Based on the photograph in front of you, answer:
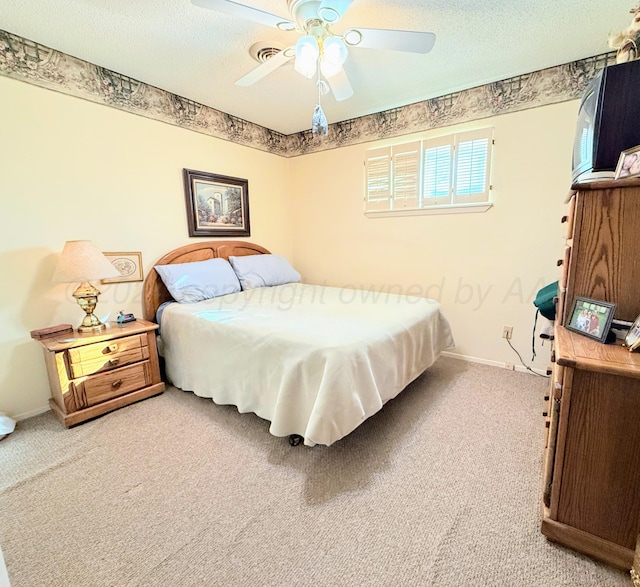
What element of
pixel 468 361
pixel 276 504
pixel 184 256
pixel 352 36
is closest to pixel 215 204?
pixel 184 256

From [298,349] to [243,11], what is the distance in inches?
65.3

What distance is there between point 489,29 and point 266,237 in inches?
109

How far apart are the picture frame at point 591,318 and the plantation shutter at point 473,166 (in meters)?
1.80

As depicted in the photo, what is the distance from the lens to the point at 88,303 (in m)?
2.25

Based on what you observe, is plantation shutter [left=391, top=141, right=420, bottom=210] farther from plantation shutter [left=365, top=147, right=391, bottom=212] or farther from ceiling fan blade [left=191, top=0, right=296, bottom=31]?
ceiling fan blade [left=191, top=0, right=296, bottom=31]

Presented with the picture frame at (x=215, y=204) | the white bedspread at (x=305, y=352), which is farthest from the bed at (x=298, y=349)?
the picture frame at (x=215, y=204)

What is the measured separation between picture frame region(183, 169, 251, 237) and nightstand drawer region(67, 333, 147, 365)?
1.22 meters

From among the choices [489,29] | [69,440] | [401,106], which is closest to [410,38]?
[489,29]

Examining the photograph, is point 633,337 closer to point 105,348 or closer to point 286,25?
point 286,25

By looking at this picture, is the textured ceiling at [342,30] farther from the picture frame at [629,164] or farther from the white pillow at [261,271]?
the white pillow at [261,271]

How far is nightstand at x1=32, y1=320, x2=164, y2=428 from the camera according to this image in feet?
6.61

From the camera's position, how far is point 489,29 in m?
1.92

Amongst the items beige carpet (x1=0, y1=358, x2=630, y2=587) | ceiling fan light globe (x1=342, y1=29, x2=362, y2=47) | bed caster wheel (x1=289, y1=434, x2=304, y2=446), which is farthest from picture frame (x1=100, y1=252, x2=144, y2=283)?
ceiling fan light globe (x1=342, y1=29, x2=362, y2=47)

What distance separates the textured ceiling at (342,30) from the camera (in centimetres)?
175
